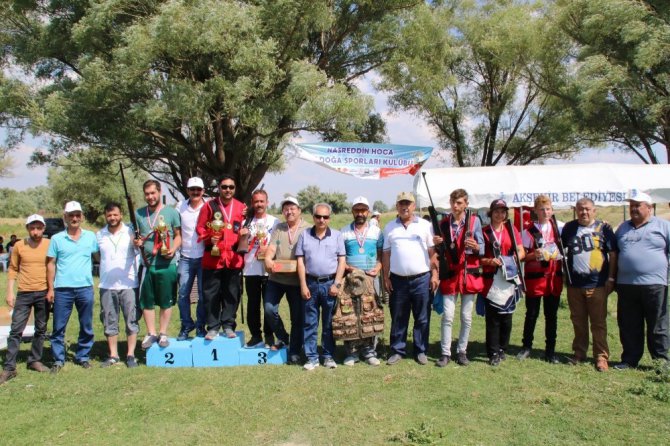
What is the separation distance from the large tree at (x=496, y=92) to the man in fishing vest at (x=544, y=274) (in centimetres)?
1491

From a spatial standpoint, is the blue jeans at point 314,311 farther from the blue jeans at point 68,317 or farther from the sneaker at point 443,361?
the blue jeans at point 68,317

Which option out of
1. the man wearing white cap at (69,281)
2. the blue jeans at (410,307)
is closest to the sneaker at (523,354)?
the blue jeans at (410,307)

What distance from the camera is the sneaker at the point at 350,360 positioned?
6227 mm

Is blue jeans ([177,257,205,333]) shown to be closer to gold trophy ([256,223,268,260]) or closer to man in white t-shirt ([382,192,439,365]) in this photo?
gold trophy ([256,223,268,260])

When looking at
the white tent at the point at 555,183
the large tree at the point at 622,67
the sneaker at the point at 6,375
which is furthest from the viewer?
the large tree at the point at 622,67

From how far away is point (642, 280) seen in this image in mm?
5902

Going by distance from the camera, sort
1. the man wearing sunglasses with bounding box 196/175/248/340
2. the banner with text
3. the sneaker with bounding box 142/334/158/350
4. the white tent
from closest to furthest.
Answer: the man wearing sunglasses with bounding box 196/175/248/340, the sneaker with bounding box 142/334/158/350, the banner with text, the white tent

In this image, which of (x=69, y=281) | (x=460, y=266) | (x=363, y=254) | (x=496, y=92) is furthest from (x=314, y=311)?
(x=496, y=92)

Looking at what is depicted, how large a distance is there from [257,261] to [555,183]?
10.2m

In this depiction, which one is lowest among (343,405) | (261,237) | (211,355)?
(343,405)

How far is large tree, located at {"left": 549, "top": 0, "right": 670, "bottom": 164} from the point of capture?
58.5 feet

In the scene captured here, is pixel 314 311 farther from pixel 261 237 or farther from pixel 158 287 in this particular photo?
pixel 158 287

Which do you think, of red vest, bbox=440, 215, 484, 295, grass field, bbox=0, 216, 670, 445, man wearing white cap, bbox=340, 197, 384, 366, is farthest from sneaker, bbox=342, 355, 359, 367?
red vest, bbox=440, 215, 484, 295

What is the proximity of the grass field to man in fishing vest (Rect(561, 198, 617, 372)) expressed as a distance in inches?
18.3
